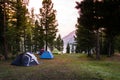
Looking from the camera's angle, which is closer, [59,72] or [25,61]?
[59,72]

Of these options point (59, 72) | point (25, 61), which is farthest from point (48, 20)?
point (59, 72)

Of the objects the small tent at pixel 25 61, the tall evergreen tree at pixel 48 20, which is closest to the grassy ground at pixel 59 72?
the small tent at pixel 25 61

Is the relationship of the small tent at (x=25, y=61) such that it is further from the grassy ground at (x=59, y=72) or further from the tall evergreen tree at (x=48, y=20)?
the tall evergreen tree at (x=48, y=20)

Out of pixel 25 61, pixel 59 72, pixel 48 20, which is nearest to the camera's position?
pixel 59 72

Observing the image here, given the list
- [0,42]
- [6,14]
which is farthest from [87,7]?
[0,42]

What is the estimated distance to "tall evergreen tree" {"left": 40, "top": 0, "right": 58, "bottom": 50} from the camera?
171ft

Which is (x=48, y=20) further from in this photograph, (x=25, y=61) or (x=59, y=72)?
(x=59, y=72)

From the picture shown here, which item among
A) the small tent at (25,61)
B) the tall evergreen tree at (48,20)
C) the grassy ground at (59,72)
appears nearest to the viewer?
the grassy ground at (59,72)

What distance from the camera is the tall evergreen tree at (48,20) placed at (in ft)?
171

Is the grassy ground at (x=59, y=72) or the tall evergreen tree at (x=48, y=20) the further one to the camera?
the tall evergreen tree at (x=48, y=20)

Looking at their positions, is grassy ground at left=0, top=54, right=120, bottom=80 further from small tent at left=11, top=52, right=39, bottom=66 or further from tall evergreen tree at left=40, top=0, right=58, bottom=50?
tall evergreen tree at left=40, top=0, right=58, bottom=50

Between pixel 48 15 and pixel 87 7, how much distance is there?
36.4 meters

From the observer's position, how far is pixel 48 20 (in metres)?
52.8

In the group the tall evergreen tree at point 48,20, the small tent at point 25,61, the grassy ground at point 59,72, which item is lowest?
the grassy ground at point 59,72
